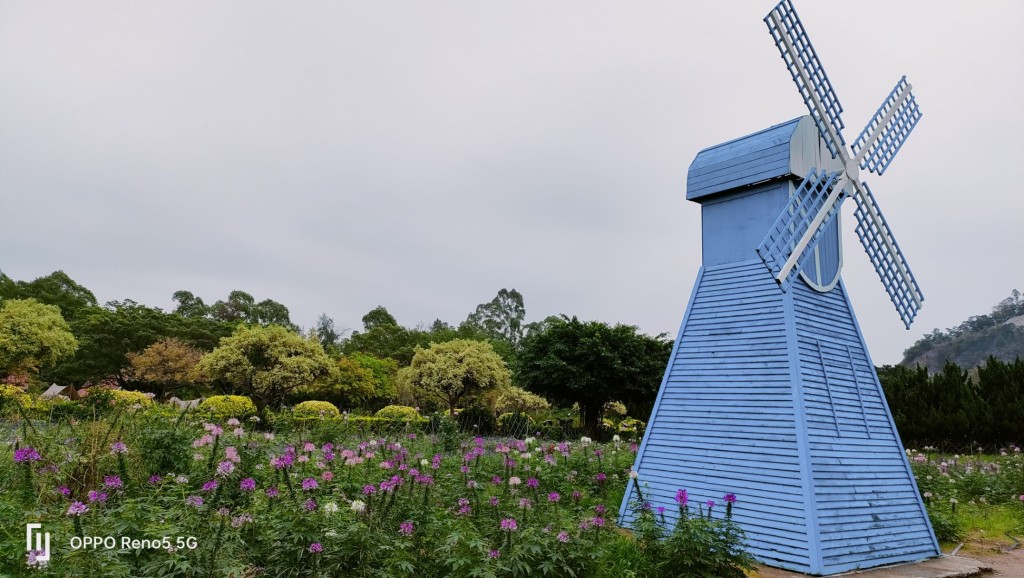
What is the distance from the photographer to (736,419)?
→ 260 inches

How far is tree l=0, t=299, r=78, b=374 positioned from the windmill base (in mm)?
28669

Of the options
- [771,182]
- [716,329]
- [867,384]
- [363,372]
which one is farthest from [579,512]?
[363,372]

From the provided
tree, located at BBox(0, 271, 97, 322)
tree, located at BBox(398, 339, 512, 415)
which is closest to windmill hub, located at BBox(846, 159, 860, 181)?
tree, located at BBox(398, 339, 512, 415)

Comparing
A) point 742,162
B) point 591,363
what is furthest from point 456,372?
point 742,162

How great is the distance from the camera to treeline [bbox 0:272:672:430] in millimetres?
20109

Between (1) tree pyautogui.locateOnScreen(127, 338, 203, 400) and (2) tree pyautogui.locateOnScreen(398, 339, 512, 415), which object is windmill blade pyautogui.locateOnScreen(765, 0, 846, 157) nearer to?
(2) tree pyautogui.locateOnScreen(398, 339, 512, 415)

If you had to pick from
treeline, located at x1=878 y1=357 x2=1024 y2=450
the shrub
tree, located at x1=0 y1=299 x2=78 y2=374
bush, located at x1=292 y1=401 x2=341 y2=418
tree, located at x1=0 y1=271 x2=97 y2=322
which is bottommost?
treeline, located at x1=878 y1=357 x2=1024 y2=450

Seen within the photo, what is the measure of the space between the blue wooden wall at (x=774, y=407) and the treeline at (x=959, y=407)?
12.1 metres

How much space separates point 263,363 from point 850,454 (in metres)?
22.0

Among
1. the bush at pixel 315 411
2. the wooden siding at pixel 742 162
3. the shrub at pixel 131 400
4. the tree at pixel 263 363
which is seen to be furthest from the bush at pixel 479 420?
the wooden siding at pixel 742 162

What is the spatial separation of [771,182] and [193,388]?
110 feet

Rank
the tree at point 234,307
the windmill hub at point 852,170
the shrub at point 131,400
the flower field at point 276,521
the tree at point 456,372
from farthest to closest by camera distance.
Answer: the tree at point 234,307
the tree at point 456,372
the windmill hub at point 852,170
the shrub at point 131,400
the flower field at point 276,521

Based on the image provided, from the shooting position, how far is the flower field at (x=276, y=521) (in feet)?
11.5

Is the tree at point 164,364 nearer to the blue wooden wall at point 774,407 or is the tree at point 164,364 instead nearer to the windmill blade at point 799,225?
the blue wooden wall at point 774,407
